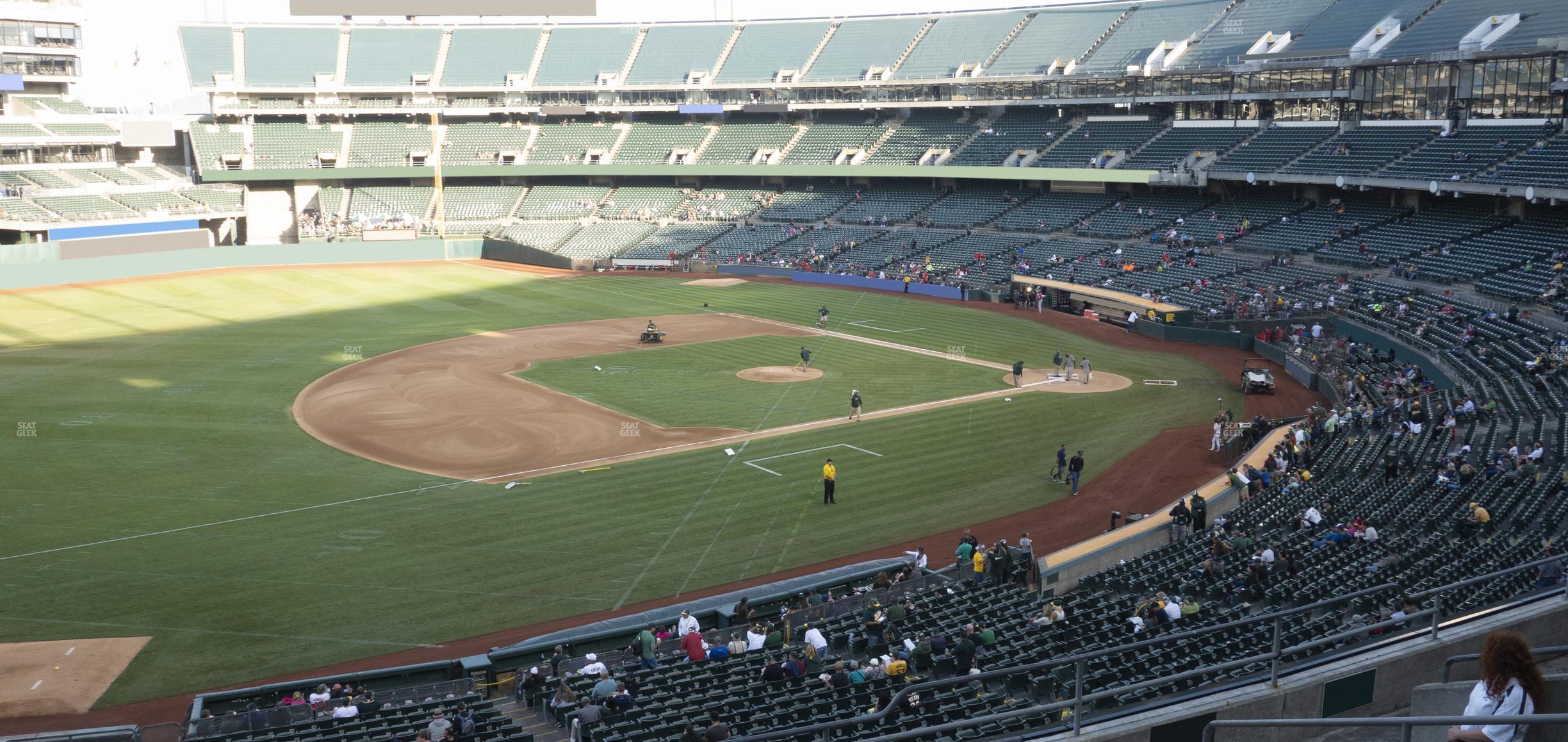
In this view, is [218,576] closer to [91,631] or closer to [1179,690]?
[91,631]

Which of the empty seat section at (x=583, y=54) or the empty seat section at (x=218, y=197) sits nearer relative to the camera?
the empty seat section at (x=218, y=197)

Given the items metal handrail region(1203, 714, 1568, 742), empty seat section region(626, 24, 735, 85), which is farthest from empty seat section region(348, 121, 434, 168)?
metal handrail region(1203, 714, 1568, 742)

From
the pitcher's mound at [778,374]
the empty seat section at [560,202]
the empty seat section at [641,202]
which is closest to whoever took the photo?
the pitcher's mound at [778,374]

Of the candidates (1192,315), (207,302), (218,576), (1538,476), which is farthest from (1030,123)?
(218,576)

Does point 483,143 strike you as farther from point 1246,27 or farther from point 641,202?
point 1246,27

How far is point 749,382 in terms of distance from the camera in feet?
144

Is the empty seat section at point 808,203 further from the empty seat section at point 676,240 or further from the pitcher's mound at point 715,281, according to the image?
the pitcher's mound at point 715,281

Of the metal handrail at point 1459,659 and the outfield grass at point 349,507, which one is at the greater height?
the metal handrail at point 1459,659

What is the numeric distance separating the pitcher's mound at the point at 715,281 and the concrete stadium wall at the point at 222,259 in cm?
1908

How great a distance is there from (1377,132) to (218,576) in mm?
56421

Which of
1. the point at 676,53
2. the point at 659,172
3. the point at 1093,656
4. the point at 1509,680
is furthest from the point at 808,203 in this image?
the point at 1509,680

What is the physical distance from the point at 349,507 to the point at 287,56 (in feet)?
246

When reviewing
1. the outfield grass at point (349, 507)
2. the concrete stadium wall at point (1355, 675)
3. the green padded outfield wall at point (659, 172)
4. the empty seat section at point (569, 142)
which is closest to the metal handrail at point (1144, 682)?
the concrete stadium wall at point (1355, 675)

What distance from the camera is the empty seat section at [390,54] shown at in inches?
3666
